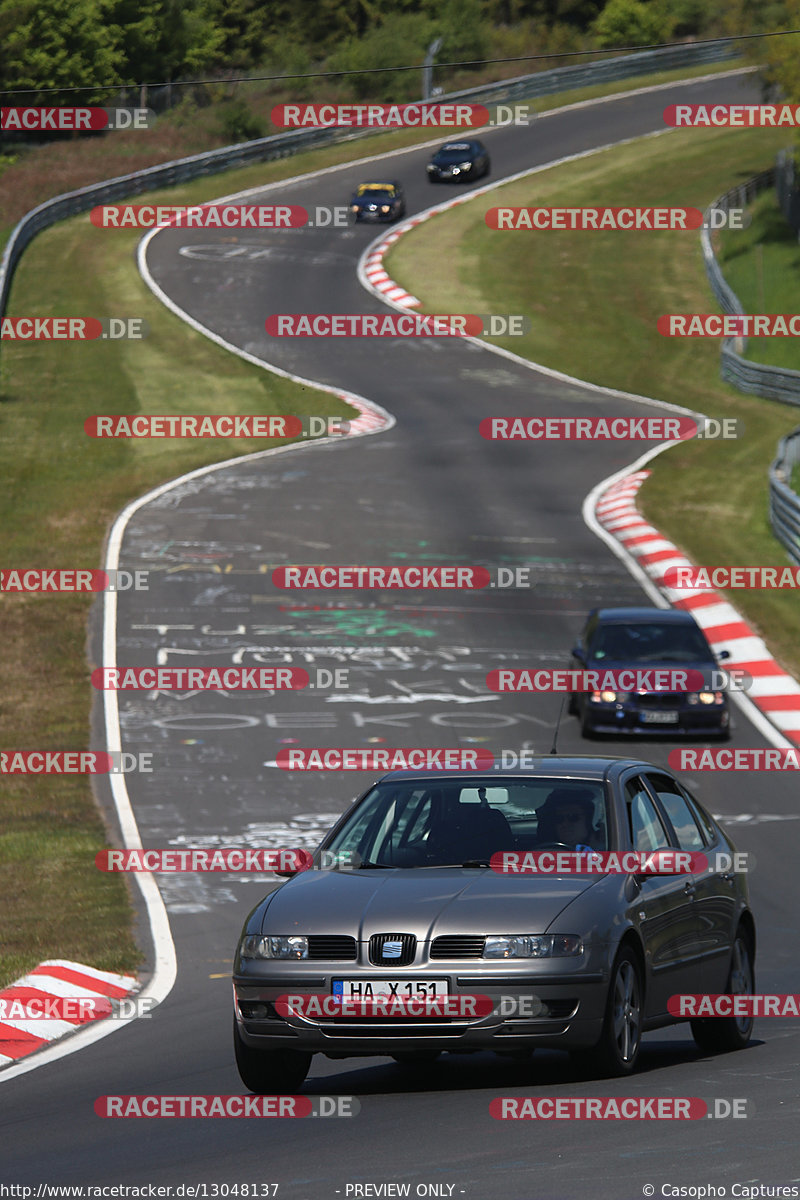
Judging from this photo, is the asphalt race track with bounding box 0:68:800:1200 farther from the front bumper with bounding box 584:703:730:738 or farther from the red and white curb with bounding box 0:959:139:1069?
the red and white curb with bounding box 0:959:139:1069

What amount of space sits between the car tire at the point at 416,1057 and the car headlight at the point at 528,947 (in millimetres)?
533

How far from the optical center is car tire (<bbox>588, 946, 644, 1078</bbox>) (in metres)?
8.70

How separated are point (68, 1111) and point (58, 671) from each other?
16.4 meters

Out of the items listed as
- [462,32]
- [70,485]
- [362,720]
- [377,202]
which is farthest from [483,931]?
[462,32]

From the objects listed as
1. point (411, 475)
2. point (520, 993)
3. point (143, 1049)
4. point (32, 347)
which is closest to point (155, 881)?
point (143, 1049)

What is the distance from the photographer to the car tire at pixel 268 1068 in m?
8.90

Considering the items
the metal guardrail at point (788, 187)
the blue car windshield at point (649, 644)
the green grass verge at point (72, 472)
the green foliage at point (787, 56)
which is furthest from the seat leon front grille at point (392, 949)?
the metal guardrail at point (788, 187)

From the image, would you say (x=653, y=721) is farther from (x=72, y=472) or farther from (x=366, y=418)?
(x=366, y=418)

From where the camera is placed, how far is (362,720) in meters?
22.7

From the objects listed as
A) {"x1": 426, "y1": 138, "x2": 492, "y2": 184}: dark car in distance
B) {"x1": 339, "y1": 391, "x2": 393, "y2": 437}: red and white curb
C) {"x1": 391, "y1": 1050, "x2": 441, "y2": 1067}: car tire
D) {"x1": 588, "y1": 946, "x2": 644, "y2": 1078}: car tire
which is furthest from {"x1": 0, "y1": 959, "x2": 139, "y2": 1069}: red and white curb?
{"x1": 426, "y1": 138, "x2": 492, "y2": 184}: dark car in distance

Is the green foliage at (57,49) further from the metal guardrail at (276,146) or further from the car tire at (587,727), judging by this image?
the car tire at (587,727)

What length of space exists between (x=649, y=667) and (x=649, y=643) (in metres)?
0.91

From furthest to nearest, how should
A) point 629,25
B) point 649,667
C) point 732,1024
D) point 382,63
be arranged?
point 629,25 < point 382,63 < point 649,667 < point 732,1024

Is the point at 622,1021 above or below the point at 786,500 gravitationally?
above
